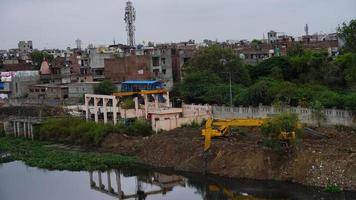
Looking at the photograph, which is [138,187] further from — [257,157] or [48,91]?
[48,91]

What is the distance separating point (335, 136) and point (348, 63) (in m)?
17.2

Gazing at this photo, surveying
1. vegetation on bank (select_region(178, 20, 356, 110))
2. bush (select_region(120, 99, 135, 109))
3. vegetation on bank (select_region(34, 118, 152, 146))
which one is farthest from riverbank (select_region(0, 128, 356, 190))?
vegetation on bank (select_region(178, 20, 356, 110))

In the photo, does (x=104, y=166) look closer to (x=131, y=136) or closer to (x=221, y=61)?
(x=131, y=136)

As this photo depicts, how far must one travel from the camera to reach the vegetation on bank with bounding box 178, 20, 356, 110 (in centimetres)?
3816

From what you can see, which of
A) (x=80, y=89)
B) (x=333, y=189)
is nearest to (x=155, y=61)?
(x=80, y=89)

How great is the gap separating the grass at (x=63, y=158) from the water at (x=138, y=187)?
0.53m

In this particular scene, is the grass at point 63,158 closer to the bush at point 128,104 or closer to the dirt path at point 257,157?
the dirt path at point 257,157

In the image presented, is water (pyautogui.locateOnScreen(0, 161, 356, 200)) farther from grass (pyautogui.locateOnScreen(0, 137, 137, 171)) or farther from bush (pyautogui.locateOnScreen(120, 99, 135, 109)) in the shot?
bush (pyautogui.locateOnScreen(120, 99, 135, 109))

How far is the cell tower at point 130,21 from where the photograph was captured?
252 feet

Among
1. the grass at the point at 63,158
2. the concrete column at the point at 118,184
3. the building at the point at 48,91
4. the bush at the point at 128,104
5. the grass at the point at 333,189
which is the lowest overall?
the concrete column at the point at 118,184

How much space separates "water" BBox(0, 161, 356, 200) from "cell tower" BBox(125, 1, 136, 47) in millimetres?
45314

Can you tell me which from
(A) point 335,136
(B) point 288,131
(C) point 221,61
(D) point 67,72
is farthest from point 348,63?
(D) point 67,72

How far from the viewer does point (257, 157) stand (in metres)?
28.5

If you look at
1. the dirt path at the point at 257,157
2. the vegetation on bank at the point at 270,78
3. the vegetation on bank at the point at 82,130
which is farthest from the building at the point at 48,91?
the dirt path at the point at 257,157
